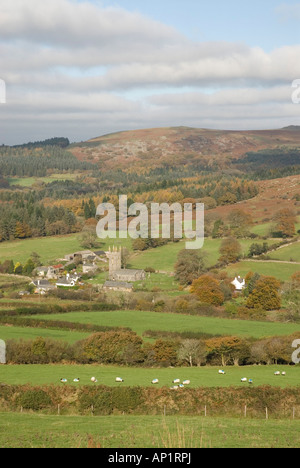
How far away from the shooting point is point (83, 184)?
19050 cm

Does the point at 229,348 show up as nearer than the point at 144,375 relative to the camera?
No

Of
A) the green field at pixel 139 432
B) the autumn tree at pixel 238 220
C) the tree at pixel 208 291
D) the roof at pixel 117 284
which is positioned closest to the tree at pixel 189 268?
the tree at pixel 208 291

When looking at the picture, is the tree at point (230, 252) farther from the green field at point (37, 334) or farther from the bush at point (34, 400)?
the bush at point (34, 400)

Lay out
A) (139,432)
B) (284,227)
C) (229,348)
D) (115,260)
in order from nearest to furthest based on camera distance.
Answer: (139,432) → (229,348) → (115,260) → (284,227)

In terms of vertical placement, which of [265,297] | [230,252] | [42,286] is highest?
[230,252]

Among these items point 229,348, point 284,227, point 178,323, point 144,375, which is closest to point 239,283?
point 178,323

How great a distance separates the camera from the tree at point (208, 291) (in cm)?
6084

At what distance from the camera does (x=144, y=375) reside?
115 feet

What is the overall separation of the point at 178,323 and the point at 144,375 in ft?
53.1

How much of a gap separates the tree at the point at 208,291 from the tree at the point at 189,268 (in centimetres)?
653

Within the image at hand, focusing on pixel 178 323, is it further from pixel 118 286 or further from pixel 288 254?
pixel 288 254

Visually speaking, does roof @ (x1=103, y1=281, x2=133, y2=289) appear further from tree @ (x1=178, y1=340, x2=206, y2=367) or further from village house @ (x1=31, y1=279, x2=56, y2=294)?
tree @ (x1=178, y1=340, x2=206, y2=367)

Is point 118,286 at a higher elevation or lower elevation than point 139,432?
lower

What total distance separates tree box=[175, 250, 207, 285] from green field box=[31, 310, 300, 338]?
15.6 meters
